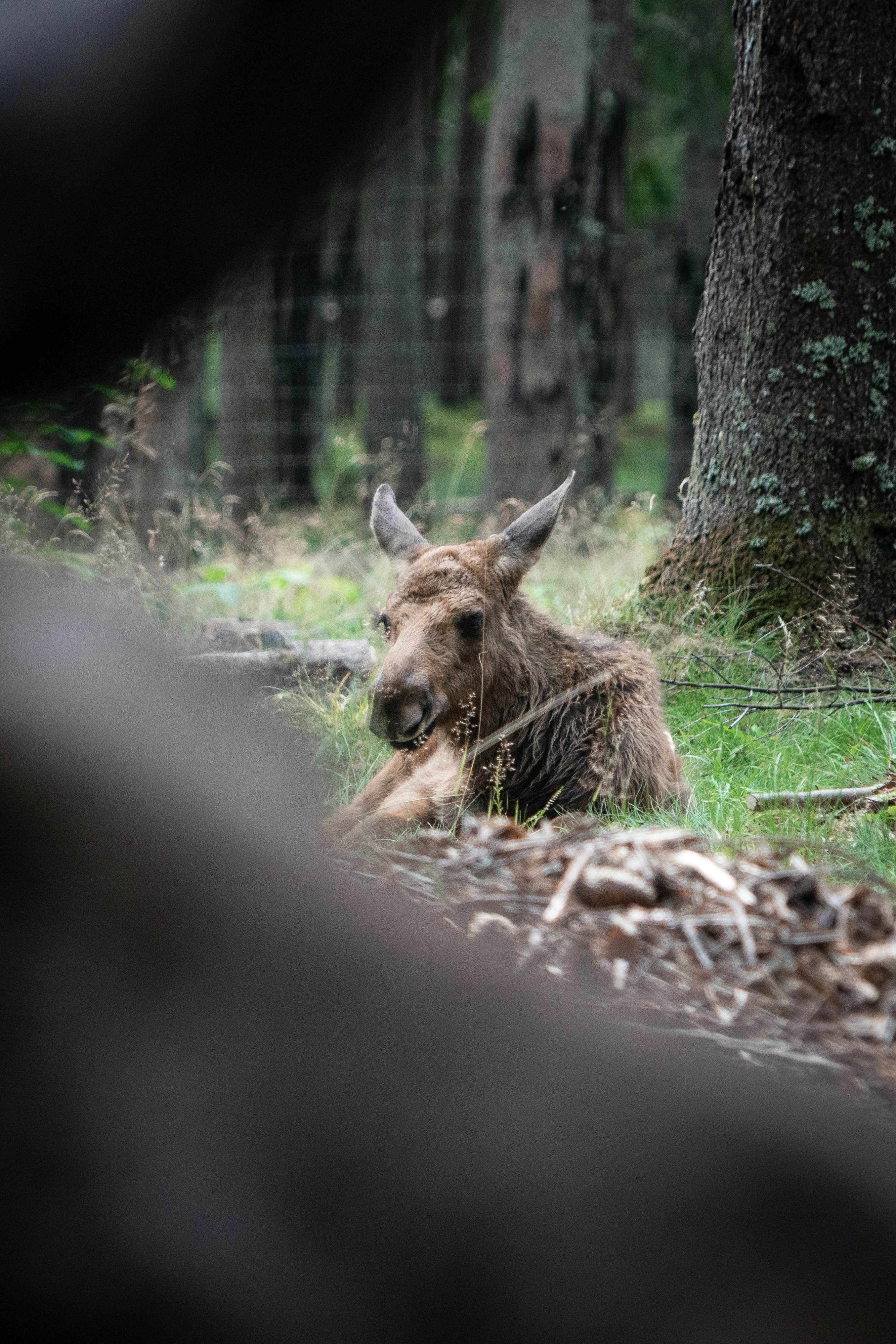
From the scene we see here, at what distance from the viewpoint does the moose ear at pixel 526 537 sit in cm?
465

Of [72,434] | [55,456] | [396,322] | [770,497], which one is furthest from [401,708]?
[396,322]

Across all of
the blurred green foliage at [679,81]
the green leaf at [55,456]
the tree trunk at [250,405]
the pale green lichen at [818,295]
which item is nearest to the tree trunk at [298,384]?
the tree trunk at [250,405]

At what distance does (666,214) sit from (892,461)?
2253cm

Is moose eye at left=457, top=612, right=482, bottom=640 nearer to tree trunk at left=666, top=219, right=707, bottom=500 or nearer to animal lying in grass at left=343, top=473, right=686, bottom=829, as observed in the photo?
animal lying in grass at left=343, top=473, right=686, bottom=829

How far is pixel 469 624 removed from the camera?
14.4 ft

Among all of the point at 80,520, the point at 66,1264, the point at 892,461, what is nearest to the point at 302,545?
the point at 80,520

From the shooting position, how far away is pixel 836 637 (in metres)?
5.14

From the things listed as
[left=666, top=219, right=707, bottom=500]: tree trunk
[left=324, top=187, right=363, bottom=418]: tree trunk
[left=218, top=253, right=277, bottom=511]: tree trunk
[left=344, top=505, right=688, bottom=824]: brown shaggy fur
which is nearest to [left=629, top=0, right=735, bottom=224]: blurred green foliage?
[left=666, top=219, right=707, bottom=500]: tree trunk

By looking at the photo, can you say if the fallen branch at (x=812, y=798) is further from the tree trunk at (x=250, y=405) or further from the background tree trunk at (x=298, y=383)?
the tree trunk at (x=250, y=405)

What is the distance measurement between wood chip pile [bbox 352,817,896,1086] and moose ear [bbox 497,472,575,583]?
2.44m

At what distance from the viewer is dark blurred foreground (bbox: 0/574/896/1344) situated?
0.64 meters

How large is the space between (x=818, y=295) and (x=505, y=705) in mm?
2597

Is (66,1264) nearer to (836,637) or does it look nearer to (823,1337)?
(823,1337)

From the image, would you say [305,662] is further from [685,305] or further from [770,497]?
[685,305]
